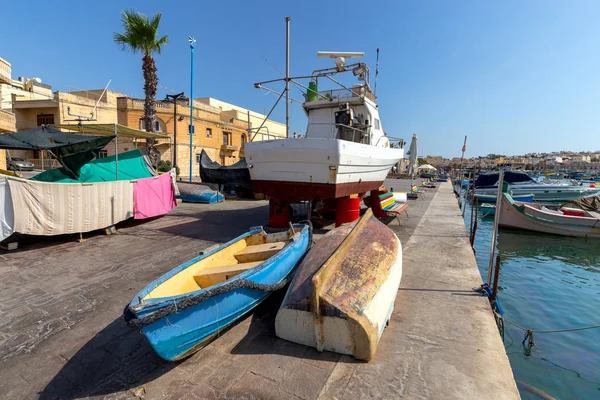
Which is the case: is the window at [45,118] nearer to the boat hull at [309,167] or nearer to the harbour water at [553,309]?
the boat hull at [309,167]

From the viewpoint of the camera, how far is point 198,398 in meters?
2.45

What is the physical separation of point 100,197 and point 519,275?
11.8m

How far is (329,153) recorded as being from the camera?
671 cm

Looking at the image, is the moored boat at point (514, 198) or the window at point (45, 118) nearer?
the moored boat at point (514, 198)

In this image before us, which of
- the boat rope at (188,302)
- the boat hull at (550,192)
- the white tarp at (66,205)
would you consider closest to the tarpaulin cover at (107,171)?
the white tarp at (66,205)

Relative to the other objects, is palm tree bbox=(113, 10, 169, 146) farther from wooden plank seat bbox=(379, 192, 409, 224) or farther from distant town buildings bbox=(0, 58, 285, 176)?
wooden plank seat bbox=(379, 192, 409, 224)

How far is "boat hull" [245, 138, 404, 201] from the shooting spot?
6793 millimetres

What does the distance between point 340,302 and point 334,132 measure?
7339 mm

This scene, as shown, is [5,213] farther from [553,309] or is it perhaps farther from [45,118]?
[45,118]

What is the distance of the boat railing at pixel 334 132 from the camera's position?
936 cm

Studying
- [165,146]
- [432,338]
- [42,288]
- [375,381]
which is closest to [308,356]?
[375,381]

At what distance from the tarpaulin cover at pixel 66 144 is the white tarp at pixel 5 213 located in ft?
7.31

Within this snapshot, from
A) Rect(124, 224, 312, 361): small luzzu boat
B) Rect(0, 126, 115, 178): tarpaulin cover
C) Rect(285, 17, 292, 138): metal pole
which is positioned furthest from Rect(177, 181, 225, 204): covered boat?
Rect(124, 224, 312, 361): small luzzu boat

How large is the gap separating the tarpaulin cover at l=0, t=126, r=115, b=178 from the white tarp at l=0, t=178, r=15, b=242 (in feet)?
7.31
